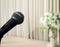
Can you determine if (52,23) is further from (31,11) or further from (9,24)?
(9,24)

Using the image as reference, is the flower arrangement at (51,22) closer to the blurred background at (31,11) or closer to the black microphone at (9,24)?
the blurred background at (31,11)

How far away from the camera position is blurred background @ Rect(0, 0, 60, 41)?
1.78 metres

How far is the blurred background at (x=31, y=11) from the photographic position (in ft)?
5.85

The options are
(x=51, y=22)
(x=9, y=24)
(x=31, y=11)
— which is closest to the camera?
(x=9, y=24)

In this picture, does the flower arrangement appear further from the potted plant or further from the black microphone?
the black microphone

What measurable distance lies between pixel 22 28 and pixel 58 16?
70 centimetres

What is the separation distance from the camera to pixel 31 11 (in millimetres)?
1920

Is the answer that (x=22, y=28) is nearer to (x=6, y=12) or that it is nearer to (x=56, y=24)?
(x=6, y=12)

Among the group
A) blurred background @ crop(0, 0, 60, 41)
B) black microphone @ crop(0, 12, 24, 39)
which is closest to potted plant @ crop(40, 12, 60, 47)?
blurred background @ crop(0, 0, 60, 41)

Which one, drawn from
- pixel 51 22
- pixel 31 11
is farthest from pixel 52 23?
pixel 31 11

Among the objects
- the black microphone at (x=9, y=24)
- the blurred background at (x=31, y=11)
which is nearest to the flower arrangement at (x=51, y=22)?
the blurred background at (x=31, y=11)

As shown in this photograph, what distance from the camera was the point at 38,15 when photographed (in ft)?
6.14

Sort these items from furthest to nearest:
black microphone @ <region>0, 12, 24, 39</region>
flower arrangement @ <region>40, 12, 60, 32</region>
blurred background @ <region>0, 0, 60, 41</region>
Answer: blurred background @ <region>0, 0, 60, 41</region> → flower arrangement @ <region>40, 12, 60, 32</region> → black microphone @ <region>0, 12, 24, 39</region>

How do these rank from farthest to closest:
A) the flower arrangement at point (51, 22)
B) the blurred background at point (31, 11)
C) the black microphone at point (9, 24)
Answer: the blurred background at point (31, 11)
the flower arrangement at point (51, 22)
the black microphone at point (9, 24)
